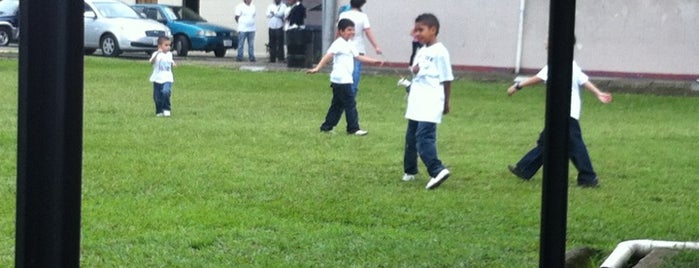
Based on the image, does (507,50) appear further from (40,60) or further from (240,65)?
(40,60)

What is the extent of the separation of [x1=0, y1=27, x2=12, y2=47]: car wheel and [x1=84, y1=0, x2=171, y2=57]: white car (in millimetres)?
3440

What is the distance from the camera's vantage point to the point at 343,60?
14.9 metres

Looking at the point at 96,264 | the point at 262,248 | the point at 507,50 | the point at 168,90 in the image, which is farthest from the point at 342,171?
the point at 507,50

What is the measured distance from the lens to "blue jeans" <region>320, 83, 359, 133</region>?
581 inches

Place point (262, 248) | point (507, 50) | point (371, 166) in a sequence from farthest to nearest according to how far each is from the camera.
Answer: point (507, 50)
point (371, 166)
point (262, 248)

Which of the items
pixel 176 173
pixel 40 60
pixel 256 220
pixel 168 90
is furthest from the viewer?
pixel 168 90

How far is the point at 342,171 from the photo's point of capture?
438 inches

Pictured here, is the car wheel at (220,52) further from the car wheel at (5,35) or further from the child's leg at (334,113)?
the child's leg at (334,113)

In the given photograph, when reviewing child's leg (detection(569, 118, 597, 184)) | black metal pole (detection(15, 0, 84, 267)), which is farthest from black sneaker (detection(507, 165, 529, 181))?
black metal pole (detection(15, 0, 84, 267))

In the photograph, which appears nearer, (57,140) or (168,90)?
(57,140)

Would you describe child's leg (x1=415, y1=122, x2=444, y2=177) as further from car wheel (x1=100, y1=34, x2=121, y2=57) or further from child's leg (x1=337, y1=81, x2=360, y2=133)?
car wheel (x1=100, y1=34, x2=121, y2=57)

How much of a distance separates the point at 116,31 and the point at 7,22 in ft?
11.2

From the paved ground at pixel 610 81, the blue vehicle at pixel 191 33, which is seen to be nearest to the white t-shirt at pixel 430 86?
the paved ground at pixel 610 81

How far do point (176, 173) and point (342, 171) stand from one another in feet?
4.63
